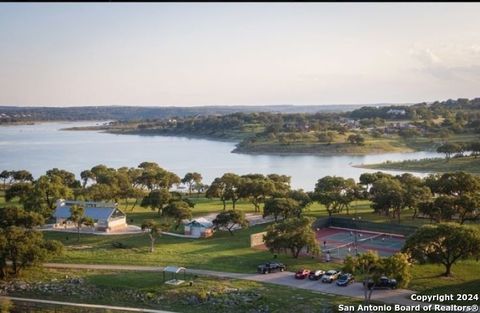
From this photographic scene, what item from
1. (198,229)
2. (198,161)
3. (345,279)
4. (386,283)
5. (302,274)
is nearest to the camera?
(386,283)

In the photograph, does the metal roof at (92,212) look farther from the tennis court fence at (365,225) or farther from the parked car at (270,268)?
the parked car at (270,268)

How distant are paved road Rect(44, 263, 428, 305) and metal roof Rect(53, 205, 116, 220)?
785 centimetres

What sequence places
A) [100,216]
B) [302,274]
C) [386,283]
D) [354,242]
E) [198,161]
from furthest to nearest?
[198,161] < [100,216] < [354,242] < [302,274] < [386,283]

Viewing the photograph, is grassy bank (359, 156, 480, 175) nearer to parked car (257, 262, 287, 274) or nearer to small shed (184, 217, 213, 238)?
small shed (184, 217, 213, 238)

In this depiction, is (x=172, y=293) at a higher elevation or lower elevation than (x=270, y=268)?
lower

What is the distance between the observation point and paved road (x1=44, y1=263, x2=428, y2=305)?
731 inches

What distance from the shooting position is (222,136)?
12938cm

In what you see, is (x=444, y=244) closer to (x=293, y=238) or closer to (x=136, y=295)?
(x=293, y=238)

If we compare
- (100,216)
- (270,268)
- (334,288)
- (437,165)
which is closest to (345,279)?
(334,288)

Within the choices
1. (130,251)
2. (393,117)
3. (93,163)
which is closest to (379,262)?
(130,251)

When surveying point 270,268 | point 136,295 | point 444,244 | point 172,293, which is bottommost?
point 136,295

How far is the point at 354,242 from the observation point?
1105 inches

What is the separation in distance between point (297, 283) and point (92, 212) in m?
16.4

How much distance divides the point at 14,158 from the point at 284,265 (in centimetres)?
7078
